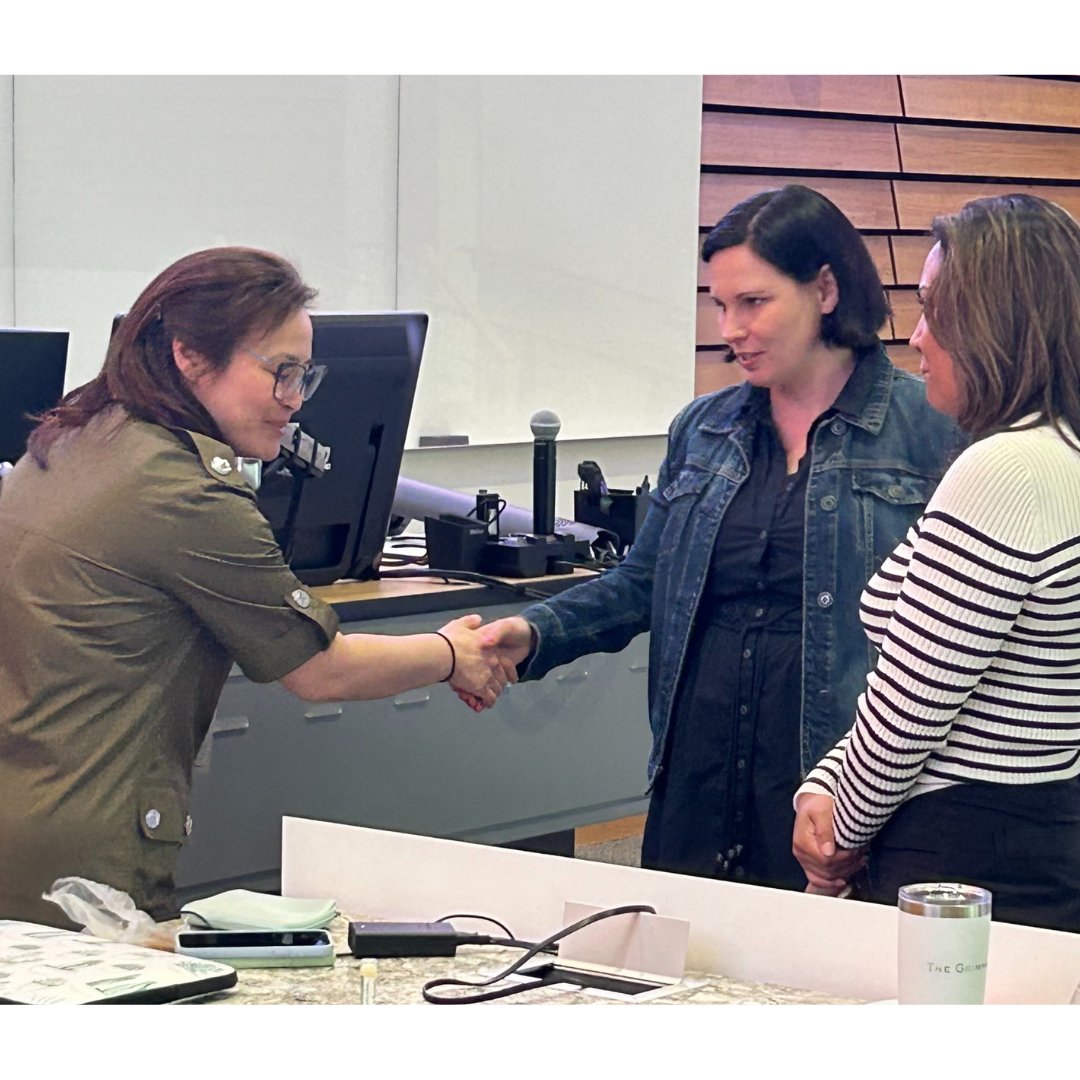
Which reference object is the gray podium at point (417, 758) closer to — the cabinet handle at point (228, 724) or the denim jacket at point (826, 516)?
the cabinet handle at point (228, 724)

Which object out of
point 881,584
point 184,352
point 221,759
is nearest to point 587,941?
point 881,584

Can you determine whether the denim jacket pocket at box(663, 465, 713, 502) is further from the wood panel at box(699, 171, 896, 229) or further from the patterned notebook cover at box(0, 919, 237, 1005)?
the wood panel at box(699, 171, 896, 229)

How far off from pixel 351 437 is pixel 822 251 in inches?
40.1

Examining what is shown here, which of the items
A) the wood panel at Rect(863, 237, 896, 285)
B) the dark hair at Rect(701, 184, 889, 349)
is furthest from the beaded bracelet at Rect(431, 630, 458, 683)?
the wood panel at Rect(863, 237, 896, 285)

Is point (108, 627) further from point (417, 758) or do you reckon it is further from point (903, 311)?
point (903, 311)

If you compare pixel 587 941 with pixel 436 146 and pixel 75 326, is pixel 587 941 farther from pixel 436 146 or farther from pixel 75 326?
A: pixel 436 146

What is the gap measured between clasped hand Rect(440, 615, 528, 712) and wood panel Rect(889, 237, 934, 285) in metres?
3.36

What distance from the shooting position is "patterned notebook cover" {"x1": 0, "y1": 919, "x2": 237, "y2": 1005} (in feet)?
4.40

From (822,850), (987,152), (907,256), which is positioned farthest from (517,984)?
(987,152)

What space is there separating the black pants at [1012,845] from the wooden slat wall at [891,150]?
3.53 meters

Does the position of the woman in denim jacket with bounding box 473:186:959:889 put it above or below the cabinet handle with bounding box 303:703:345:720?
above

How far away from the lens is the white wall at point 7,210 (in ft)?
12.9
